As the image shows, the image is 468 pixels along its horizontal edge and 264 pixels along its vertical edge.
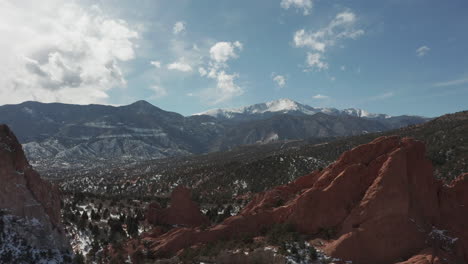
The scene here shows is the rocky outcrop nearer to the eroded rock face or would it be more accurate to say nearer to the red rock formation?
the red rock formation

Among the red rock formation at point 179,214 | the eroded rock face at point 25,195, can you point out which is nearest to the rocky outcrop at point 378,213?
the red rock formation at point 179,214

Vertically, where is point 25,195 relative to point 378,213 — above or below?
above

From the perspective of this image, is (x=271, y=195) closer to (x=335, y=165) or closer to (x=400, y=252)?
(x=335, y=165)

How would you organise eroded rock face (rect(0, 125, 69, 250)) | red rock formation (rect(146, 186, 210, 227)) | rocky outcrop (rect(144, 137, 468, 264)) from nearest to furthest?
rocky outcrop (rect(144, 137, 468, 264))
eroded rock face (rect(0, 125, 69, 250))
red rock formation (rect(146, 186, 210, 227))

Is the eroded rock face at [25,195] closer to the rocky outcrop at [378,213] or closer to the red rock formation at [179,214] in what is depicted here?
the rocky outcrop at [378,213]

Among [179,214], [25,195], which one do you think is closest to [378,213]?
[179,214]

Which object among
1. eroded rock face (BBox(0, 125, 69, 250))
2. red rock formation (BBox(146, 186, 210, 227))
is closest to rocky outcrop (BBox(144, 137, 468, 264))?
red rock formation (BBox(146, 186, 210, 227))

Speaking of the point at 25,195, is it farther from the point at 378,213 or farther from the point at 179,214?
the point at 378,213
